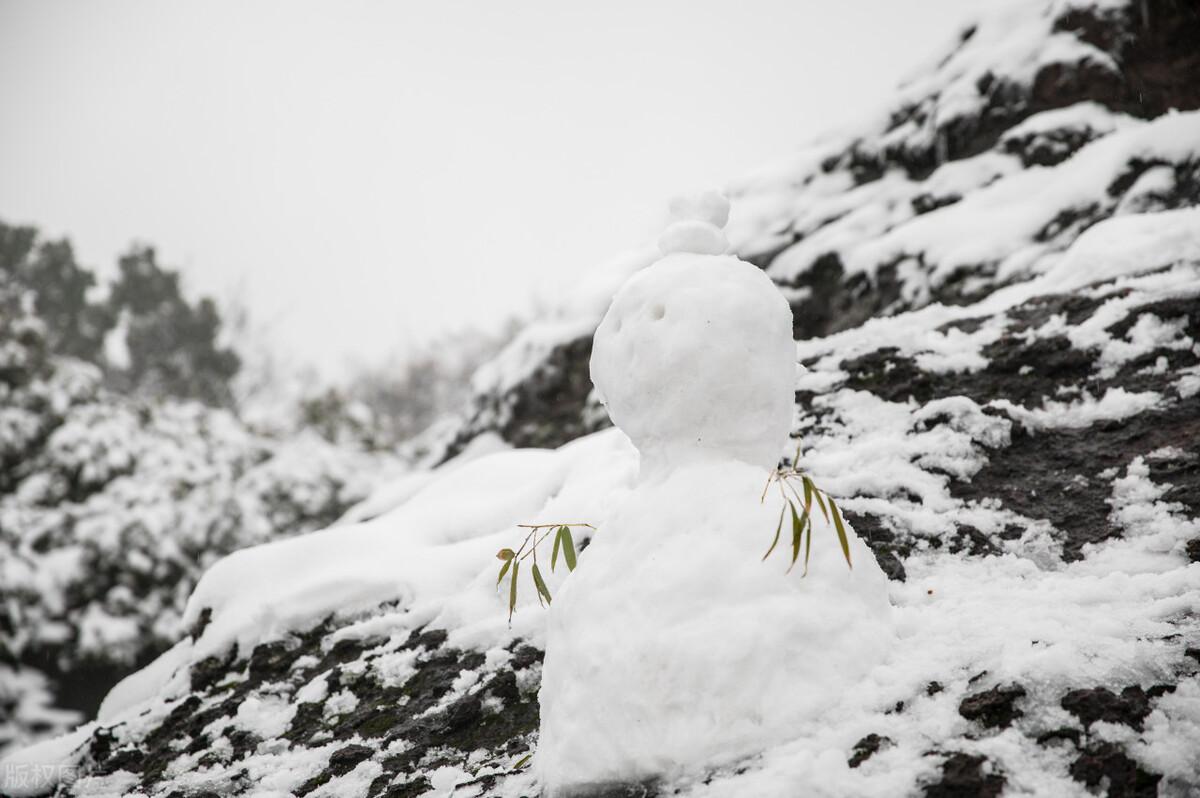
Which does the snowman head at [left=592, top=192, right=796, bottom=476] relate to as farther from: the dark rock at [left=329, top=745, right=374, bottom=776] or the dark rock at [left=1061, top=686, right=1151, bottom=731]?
the dark rock at [left=329, top=745, right=374, bottom=776]

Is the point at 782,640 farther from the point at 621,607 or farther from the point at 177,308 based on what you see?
the point at 177,308

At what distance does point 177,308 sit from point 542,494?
1851 centimetres

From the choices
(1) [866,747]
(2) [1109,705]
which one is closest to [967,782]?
(1) [866,747]

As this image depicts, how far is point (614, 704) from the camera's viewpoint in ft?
5.06

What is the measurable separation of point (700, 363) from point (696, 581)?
1.88ft

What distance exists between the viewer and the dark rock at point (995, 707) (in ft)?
4.60

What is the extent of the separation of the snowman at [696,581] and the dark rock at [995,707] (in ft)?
0.71

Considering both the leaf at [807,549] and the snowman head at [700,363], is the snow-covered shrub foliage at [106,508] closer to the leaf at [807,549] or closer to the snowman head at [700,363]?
the snowman head at [700,363]

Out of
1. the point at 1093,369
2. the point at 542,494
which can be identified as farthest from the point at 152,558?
the point at 1093,369

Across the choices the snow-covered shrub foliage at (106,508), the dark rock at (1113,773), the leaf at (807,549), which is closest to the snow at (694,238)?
the leaf at (807,549)

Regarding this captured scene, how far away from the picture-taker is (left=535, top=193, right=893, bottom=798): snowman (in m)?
1.50

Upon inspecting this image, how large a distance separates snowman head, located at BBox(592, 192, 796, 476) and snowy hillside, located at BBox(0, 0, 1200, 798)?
25mm

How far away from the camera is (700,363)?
70.6 inches

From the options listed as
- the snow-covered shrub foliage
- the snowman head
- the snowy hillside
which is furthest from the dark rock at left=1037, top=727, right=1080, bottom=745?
the snow-covered shrub foliage
